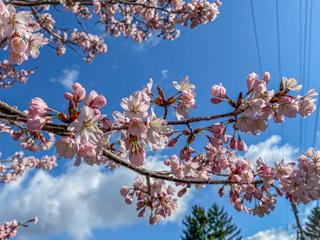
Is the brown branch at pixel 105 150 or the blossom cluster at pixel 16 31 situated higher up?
the blossom cluster at pixel 16 31

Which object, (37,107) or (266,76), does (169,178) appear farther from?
(37,107)

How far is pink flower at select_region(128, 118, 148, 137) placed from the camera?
6.03 feet

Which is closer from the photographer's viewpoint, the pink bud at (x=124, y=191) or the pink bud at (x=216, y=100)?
the pink bud at (x=216, y=100)

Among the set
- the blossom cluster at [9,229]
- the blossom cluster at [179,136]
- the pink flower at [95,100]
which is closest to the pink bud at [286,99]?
the blossom cluster at [179,136]

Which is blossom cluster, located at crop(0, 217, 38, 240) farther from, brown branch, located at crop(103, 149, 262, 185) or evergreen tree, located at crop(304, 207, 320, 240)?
evergreen tree, located at crop(304, 207, 320, 240)

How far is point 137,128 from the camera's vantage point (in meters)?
1.85

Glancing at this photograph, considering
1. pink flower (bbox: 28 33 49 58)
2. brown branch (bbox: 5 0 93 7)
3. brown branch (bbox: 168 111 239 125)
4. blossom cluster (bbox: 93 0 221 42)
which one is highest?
blossom cluster (bbox: 93 0 221 42)

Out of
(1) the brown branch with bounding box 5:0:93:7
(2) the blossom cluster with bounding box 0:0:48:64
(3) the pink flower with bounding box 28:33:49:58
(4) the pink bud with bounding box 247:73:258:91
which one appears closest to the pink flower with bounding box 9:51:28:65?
(2) the blossom cluster with bounding box 0:0:48:64

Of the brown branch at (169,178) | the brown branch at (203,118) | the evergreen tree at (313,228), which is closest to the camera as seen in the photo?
the brown branch at (203,118)

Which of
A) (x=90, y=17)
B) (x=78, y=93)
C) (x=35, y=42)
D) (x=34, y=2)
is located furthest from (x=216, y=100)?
(x=90, y=17)

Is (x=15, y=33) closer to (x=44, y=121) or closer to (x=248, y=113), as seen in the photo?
(x=44, y=121)

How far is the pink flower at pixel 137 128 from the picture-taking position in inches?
72.4

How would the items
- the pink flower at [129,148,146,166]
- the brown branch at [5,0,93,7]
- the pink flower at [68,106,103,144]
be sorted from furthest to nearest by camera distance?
the brown branch at [5,0,93,7]
the pink flower at [129,148,146,166]
the pink flower at [68,106,103,144]

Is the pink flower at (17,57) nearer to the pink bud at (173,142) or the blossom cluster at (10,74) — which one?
the pink bud at (173,142)
